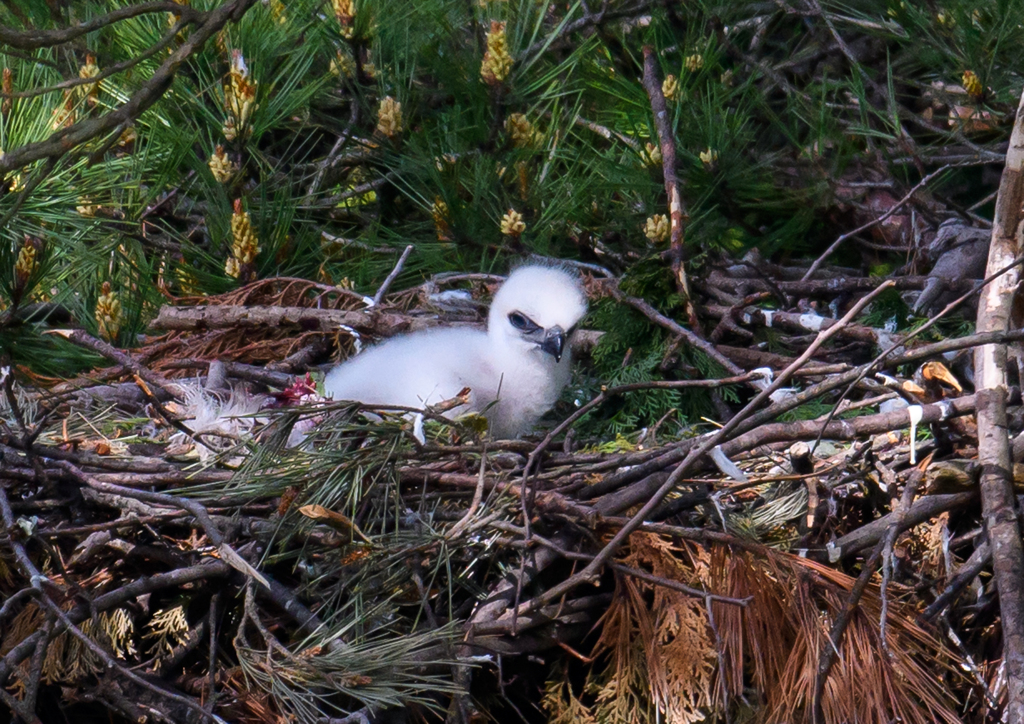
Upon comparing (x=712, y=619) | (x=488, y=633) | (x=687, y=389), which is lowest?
(x=687, y=389)

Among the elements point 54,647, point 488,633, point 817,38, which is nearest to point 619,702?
point 488,633

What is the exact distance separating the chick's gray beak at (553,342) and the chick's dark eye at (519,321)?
0.05m

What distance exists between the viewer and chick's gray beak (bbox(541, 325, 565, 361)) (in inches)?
102

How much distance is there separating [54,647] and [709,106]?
2133 mm

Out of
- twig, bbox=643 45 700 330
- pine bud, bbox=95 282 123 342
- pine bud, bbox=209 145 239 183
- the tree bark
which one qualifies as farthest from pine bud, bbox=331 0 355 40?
the tree bark

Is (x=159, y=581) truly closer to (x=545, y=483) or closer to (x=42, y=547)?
(x=42, y=547)

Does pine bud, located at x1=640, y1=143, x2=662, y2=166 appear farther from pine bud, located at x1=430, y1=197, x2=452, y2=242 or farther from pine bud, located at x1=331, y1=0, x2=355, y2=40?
pine bud, located at x1=331, y1=0, x2=355, y2=40

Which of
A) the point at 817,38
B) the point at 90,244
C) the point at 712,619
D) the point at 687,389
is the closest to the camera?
the point at 712,619

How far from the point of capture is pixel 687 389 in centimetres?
272

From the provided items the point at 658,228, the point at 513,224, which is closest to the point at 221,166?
the point at 513,224

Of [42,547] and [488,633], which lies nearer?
[488,633]

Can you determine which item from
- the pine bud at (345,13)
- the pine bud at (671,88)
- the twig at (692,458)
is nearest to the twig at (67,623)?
the twig at (692,458)

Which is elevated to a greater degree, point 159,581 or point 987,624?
point 159,581

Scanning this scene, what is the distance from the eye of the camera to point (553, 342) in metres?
2.59
